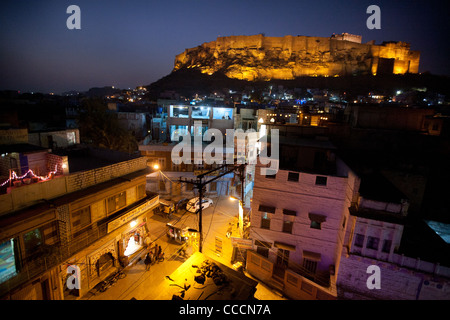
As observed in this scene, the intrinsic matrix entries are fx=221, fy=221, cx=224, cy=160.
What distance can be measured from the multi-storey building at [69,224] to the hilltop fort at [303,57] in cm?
8728

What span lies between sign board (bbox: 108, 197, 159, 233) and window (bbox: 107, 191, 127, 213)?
0.71m

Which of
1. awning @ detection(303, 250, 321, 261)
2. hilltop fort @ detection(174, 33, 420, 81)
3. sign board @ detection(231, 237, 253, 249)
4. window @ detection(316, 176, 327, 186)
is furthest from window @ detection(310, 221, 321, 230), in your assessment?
hilltop fort @ detection(174, 33, 420, 81)

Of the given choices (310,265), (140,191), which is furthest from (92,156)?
(310,265)

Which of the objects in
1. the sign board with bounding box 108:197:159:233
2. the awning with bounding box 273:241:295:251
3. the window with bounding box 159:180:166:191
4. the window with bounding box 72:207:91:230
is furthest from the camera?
the window with bounding box 159:180:166:191

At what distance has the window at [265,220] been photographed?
49.5ft

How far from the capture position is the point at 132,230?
15.2 m

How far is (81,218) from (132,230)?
4306mm

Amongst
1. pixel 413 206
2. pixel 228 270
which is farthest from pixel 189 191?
pixel 413 206

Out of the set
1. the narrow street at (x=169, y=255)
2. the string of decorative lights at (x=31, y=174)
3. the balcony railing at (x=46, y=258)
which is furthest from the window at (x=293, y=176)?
the string of decorative lights at (x=31, y=174)

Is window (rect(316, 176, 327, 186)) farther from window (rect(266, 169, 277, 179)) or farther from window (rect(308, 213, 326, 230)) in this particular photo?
window (rect(266, 169, 277, 179))

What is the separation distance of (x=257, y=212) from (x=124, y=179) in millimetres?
9014

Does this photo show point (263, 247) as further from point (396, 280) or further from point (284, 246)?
point (396, 280)

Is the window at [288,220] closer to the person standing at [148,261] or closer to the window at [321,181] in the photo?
the window at [321,181]

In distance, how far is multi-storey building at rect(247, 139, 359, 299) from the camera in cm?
1347
